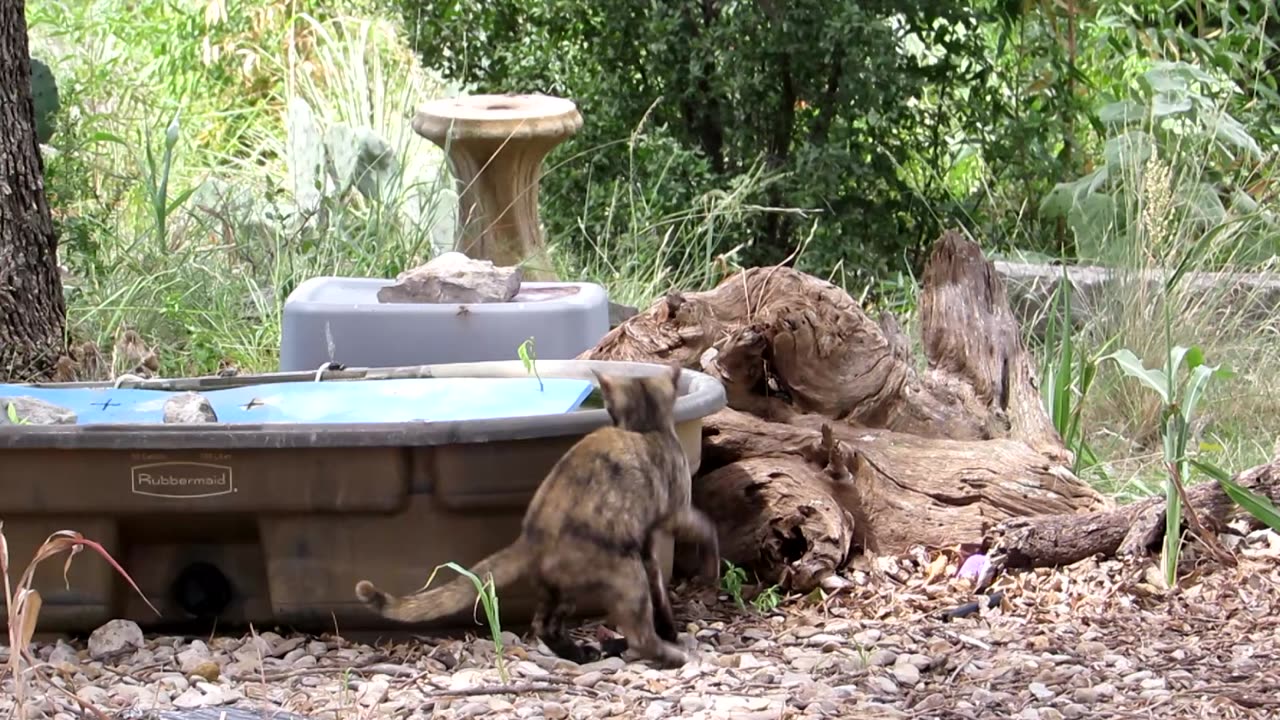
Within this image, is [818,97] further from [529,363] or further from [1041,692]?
[1041,692]

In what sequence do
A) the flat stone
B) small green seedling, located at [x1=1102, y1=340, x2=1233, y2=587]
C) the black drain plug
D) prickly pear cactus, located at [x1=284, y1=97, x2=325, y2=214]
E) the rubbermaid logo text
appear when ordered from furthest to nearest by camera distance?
prickly pear cactus, located at [x1=284, y1=97, x2=325, y2=214] → small green seedling, located at [x1=1102, y1=340, x2=1233, y2=587] → the flat stone → the black drain plug → the rubbermaid logo text

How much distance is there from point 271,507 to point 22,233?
76.5 inches

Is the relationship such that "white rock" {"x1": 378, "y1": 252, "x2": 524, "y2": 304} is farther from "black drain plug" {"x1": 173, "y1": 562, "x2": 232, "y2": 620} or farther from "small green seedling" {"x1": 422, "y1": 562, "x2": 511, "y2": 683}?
"small green seedling" {"x1": 422, "y1": 562, "x2": 511, "y2": 683}

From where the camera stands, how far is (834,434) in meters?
4.33

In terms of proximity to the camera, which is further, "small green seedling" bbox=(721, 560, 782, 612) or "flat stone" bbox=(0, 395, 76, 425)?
"small green seedling" bbox=(721, 560, 782, 612)

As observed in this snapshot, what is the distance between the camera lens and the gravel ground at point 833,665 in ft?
10.3

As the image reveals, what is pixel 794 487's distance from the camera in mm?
4051

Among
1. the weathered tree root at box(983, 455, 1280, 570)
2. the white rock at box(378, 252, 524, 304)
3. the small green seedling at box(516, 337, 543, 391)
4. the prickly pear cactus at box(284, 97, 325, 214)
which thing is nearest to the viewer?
the weathered tree root at box(983, 455, 1280, 570)

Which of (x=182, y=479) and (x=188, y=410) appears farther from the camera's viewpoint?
(x=188, y=410)

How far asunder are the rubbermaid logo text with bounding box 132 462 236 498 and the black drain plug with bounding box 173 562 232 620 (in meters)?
0.23

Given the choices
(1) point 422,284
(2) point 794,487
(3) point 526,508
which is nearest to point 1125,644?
(2) point 794,487

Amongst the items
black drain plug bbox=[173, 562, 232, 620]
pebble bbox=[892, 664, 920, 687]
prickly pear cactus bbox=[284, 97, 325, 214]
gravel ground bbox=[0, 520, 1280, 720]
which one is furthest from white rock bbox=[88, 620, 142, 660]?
prickly pear cactus bbox=[284, 97, 325, 214]

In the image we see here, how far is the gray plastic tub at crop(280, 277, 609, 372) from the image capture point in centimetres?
488

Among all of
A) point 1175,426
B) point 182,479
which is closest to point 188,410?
point 182,479
